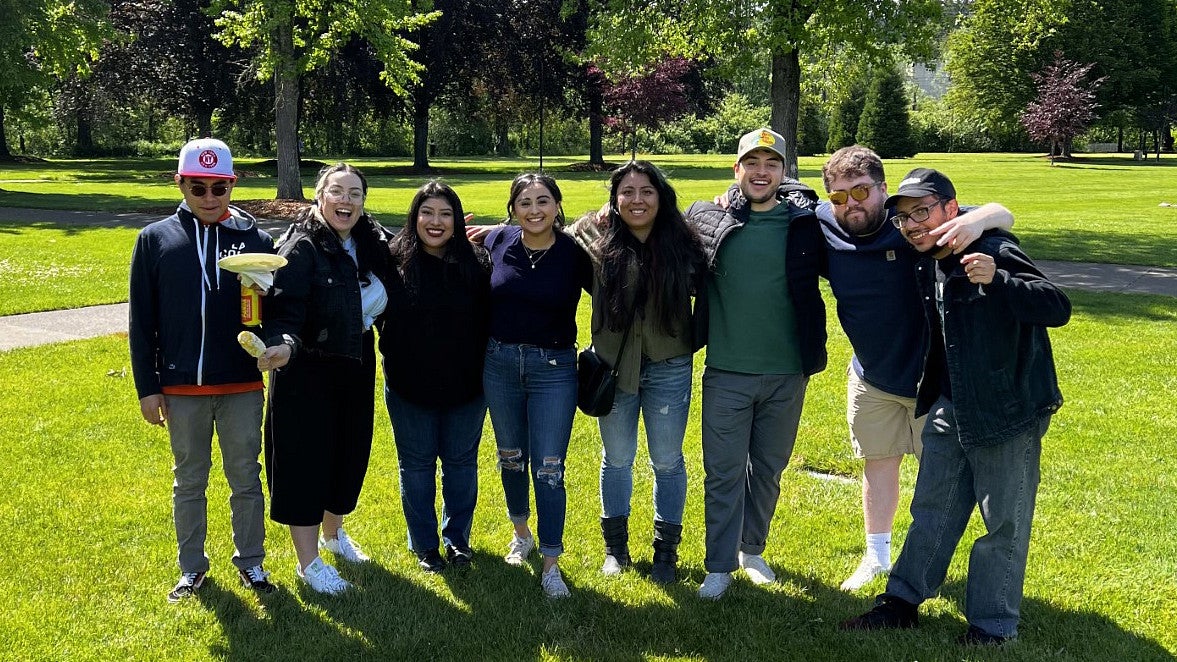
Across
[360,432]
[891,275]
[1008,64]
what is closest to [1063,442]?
[891,275]

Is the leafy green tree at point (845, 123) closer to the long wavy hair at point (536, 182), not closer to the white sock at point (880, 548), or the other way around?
the white sock at point (880, 548)

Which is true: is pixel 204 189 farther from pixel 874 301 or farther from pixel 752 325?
pixel 874 301

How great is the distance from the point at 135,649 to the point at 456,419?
1564 millimetres

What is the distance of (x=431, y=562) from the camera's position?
14.5ft

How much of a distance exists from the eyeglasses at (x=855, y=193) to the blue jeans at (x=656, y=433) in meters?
0.93

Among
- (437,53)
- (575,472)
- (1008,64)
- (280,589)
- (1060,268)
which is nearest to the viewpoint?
(280,589)

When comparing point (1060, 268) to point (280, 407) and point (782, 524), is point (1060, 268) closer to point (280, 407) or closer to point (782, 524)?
point (782, 524)

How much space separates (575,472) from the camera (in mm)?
5746

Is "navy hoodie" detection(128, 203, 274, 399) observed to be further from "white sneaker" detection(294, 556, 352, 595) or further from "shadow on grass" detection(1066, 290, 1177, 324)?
"shadow on grass" detection(1066, 290, 1177, 324)

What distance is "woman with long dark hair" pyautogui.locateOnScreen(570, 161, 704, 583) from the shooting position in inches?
154

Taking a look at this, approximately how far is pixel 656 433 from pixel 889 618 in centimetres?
122

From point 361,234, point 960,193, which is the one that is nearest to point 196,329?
point 361,234

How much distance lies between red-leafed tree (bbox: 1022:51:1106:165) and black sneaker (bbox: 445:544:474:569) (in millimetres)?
48404

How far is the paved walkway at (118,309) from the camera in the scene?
356 inches
